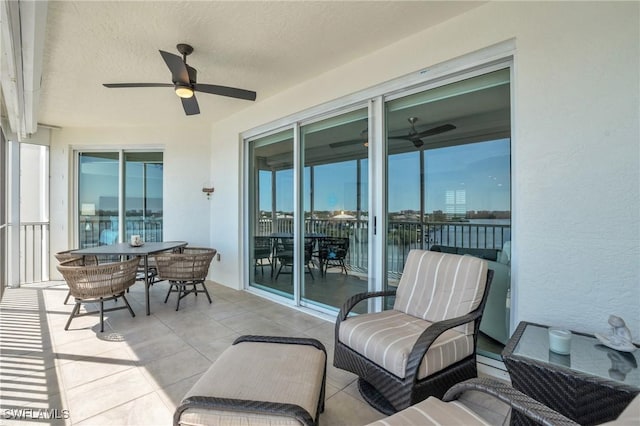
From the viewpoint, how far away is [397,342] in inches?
70.9

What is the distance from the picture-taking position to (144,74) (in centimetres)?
333

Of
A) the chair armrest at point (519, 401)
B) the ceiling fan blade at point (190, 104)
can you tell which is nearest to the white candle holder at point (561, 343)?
the chair armrest at point (519, 401)

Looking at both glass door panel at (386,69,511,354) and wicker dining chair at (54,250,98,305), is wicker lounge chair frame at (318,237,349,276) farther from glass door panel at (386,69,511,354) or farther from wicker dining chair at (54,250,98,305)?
wicker dining chair at (54,250,98,305)

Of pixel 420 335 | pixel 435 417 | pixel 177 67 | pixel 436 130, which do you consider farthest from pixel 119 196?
pixel 435 417

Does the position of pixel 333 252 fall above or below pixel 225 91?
below

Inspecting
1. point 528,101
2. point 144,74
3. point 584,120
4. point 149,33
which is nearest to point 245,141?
point 144,74

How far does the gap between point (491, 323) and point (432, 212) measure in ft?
3.86

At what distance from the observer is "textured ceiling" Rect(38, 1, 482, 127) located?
229cm

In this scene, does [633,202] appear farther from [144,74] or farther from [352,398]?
[144,74]

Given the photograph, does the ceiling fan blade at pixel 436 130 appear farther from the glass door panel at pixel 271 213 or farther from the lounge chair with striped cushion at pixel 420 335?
the glass door panel at pixel 271 213

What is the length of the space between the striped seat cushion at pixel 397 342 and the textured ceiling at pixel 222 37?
2.35 m

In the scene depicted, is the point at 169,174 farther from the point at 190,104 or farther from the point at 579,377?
the point at 579,377

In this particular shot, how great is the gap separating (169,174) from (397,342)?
5182 millimetres

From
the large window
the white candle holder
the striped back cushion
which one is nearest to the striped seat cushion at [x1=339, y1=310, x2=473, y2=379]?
the striped back cushion
